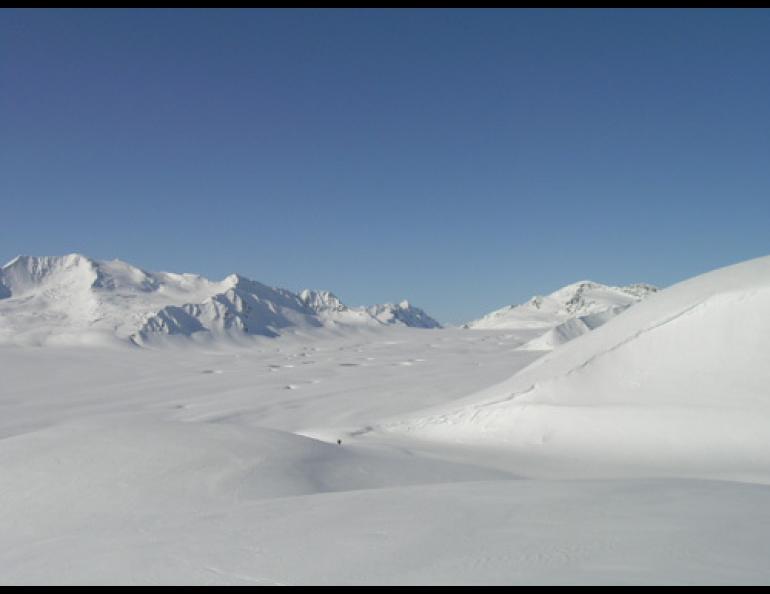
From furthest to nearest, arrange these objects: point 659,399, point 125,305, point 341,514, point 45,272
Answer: point 45,272 → point 125,305 → point 659,399 → point 341,514

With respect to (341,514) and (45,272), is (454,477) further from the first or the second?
(45,272)

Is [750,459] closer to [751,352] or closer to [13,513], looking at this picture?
[751,352]

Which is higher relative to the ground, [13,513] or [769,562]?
[769,562]

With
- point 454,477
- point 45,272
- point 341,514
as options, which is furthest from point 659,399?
point 45,272

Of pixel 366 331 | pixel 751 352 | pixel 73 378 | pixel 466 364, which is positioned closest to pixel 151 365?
pixel 73 378

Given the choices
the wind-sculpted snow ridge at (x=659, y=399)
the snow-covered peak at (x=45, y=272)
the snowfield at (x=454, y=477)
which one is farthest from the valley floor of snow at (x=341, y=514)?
the snow-covered peak at (x=45, y=272)

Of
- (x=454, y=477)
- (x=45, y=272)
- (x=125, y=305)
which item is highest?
(x=45, y=272)
